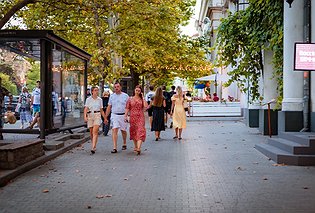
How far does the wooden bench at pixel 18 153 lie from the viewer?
9359 mm

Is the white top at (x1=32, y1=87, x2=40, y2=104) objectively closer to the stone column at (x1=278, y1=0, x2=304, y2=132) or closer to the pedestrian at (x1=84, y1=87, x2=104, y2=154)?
the pedestrian at (x1=84, y1=87, x2=104, y2=154)

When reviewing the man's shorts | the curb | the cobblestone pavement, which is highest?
the man's shorts

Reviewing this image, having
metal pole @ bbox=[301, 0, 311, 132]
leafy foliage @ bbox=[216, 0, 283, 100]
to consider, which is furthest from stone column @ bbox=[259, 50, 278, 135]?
metal pole @ bbox=[301, 0, 311, 132]

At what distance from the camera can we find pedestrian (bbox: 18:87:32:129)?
17.2 metres

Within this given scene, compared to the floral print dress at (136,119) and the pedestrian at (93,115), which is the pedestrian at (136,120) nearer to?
the floral print dress at (136,119)

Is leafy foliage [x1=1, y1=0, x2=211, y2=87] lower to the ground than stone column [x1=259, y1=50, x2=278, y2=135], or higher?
higher

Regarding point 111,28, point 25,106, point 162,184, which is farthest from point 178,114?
point 162,184

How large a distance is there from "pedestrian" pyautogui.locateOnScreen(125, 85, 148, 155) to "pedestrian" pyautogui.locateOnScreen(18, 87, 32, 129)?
4287 mm

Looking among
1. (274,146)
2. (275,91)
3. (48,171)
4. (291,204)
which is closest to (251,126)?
(275,91)

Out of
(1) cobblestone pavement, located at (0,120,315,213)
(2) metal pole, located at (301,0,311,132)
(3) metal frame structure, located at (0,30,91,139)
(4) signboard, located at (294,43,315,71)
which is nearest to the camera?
(1) cobblestone pavement, located at (0,120,315,213)

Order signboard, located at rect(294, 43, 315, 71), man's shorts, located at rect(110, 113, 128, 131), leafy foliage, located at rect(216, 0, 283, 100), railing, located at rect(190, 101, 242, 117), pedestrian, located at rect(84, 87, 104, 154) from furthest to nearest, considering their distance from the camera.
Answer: railing, located at rect(190, 101, 242, 117), leafy foliage, located at rect(216, 0, 283, 100), man's shorts, located at rect(110, 113, 128, 131), pedestrian, located at rect(84, 87, 104, 154), signboard, located at rect(294, 43, 315, 71)

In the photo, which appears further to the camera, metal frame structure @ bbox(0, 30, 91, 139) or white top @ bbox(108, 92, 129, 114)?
white top @ bbox(108, 92, 129, 114)

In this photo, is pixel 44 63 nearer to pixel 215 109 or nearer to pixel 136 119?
pixel 136 119

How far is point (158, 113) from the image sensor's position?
17.4 m
